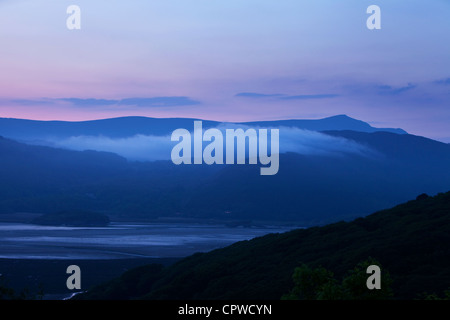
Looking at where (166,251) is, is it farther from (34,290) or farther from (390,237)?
(390,237)

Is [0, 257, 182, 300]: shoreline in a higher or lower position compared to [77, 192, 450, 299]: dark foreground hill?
lower

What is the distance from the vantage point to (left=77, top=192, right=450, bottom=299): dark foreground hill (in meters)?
66.4

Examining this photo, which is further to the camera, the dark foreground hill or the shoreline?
the shoreline

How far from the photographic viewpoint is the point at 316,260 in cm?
7612

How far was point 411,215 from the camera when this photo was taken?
298ft

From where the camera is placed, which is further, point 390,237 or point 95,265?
Result: point 95,265

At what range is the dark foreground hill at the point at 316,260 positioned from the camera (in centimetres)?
6638

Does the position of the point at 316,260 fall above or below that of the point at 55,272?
above

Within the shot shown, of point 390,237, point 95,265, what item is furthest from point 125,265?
point 390,237

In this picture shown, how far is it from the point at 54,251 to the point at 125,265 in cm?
3224

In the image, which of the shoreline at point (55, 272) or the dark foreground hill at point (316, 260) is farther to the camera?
the shoreline at point (55, 272)

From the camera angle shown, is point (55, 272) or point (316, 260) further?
point (55, 272)

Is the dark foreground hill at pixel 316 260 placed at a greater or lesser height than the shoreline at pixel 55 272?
greater
